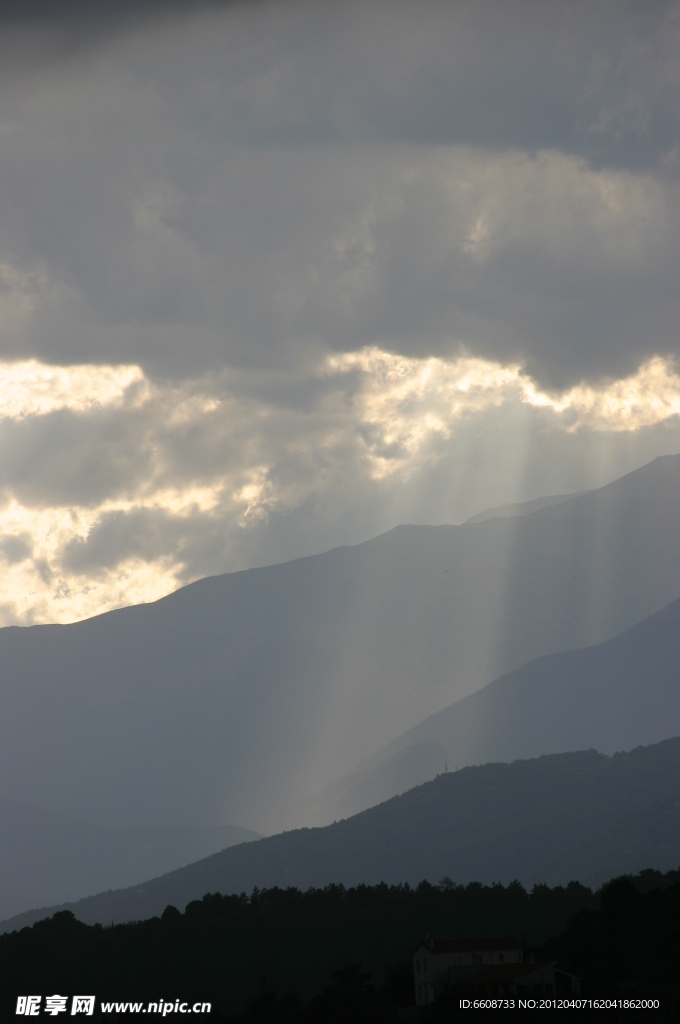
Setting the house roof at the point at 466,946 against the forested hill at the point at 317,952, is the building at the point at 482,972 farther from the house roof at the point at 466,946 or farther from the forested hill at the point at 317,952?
the forested hill at the point at 317,952

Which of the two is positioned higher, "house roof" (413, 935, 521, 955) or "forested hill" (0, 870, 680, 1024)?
"forested hill" (0, 870, 680, 1024)

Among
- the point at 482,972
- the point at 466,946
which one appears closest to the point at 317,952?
the point at 466,946

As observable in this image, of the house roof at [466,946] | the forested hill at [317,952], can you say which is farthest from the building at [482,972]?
the forested hill at [317,952]

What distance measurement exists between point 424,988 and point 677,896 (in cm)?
3695

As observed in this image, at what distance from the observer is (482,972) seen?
98.1 metres

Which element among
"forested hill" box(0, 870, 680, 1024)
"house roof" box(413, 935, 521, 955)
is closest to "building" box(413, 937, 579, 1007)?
"house roof" box(413, 935, 521, 955)

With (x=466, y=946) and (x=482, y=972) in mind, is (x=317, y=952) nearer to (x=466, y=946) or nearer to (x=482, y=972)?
(x=466, y=946)

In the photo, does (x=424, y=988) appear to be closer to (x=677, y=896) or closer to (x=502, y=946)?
(x=502, y=946)

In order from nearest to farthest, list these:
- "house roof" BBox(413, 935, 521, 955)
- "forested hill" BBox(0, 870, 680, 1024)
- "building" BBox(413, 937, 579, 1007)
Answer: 1. "building" BBox(413, 937, 579, 1007)
2. "house roof" BBox(413, 935, 521, 955)
3. "forested hill" BBox(0, 870, 680, 1024)

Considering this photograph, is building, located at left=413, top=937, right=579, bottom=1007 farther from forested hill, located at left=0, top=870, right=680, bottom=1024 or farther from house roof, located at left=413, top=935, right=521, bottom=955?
forested hill, located at left=0, top=870, right=680, bottom=1024

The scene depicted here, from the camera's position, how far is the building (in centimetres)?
9331

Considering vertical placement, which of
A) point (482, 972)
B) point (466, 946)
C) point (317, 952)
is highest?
point (317, 952)

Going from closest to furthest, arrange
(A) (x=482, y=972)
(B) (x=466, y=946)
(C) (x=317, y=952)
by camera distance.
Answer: (A) (x=482, y=972), (B) (x=466, y=946), (C) (x=317, y=952)

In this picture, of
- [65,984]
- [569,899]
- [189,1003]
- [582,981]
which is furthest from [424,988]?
[569,899]
